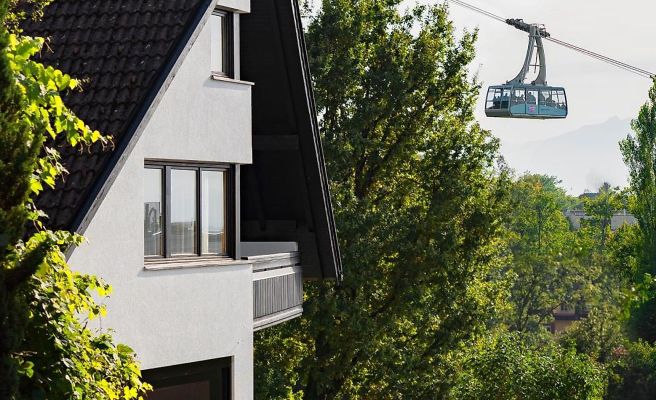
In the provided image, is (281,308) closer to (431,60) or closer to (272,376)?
(272,376)

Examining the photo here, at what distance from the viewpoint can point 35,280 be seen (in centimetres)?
1013

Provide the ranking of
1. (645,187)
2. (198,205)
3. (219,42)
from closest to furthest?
1. (198,205)
2. (219,42)
3. (645,187)

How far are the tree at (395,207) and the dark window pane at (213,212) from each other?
16.7 metres

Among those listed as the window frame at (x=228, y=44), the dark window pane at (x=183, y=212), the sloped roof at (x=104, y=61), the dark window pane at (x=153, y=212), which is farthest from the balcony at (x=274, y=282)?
the sloped roof at (x=104, y=61)

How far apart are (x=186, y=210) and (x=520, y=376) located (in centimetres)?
2548

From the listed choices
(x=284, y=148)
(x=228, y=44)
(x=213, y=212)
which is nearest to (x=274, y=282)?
(x=284, y=148)

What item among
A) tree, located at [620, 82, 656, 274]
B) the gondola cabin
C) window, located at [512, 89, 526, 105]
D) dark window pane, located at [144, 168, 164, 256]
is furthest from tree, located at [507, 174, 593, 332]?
dark window pane, located at [144, 168, 164, 256]

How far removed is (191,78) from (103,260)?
2906mm

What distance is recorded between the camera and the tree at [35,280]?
9.46 metres

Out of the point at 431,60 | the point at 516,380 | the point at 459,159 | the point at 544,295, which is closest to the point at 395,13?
the point at 431,60

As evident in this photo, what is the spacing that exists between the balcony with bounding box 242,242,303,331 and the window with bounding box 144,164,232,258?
74 cm

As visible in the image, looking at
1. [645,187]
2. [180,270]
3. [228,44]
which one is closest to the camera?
[180,270]

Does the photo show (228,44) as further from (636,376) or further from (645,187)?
(645,187)

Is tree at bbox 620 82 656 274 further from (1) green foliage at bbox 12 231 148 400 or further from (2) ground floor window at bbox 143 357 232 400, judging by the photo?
(1) green foliage at bbox 12 231 148 400
